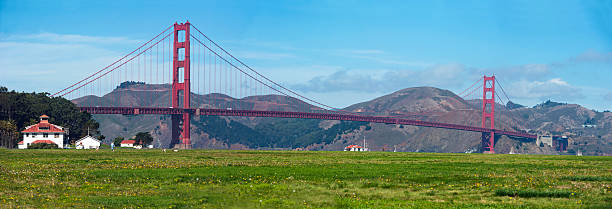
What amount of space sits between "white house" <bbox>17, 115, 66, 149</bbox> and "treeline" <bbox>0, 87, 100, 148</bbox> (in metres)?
2.33

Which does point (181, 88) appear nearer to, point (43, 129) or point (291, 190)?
Answer: point (43, 129)

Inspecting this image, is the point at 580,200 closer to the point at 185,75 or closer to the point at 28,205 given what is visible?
the point at 28,205

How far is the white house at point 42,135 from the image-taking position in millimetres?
125312

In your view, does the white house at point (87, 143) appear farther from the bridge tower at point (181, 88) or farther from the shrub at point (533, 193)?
the shrub at point (533, 193)

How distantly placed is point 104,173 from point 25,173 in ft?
15.2

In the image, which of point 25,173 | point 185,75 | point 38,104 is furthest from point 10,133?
point 25,173

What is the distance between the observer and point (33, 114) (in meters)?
142

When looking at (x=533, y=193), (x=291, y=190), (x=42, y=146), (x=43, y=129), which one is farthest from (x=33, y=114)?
(x=533, y=193)

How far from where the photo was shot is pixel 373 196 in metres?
32.0

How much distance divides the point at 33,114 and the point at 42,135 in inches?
703

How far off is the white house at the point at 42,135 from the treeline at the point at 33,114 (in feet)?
7.65

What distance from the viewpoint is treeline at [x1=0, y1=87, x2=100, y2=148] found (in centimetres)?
12706

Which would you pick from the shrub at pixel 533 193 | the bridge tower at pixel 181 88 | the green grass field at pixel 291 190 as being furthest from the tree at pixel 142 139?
the shrub at pixel 533 193

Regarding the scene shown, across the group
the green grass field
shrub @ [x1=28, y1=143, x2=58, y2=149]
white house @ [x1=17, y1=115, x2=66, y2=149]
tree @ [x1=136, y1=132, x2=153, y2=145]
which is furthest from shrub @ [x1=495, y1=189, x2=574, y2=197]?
tree @ [x1=136, y1=132, x2=153, y2=145]
